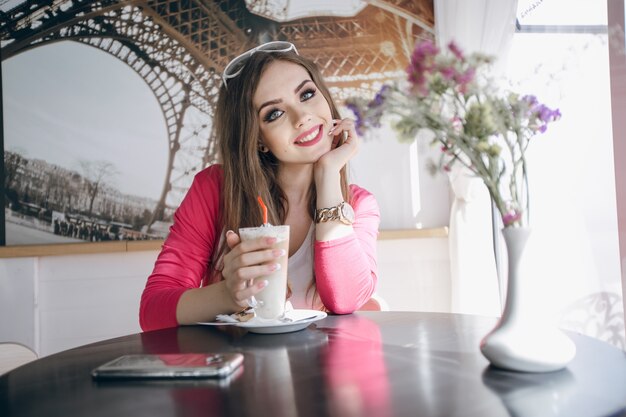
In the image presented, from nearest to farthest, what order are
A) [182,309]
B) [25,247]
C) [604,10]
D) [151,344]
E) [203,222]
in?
1. [151,344]
2. [182,309]
3. [203,222]
4. [604,10]
5. [25,247]

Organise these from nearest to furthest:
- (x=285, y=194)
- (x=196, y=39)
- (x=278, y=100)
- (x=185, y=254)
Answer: (x=185, y=254)
(x=278, y=100)
(x=285, y=194)
(x=196, y=39)

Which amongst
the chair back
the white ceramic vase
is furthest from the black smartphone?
Answer: the chair back

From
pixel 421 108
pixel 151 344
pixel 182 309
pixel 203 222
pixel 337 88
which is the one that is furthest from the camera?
pixel 337 88

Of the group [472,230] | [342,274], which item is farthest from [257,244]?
[472,230]

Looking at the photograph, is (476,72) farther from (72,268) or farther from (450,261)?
(72,268)

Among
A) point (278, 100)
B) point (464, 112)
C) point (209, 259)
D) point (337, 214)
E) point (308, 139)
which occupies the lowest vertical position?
point (209, 259)

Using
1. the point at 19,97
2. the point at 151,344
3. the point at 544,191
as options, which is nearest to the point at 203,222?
the point at 151,344

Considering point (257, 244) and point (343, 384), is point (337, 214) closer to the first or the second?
point (257, 244)

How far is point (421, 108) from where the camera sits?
681mm

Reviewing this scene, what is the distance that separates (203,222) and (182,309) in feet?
1.41

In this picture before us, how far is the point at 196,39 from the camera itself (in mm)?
3127

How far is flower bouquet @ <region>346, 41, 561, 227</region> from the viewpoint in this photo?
2.22ft

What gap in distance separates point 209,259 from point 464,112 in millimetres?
1059

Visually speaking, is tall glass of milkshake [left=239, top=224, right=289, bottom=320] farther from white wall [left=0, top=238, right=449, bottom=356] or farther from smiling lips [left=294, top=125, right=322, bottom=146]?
white wall [left=0, top=238, right=449, bottom=356]
